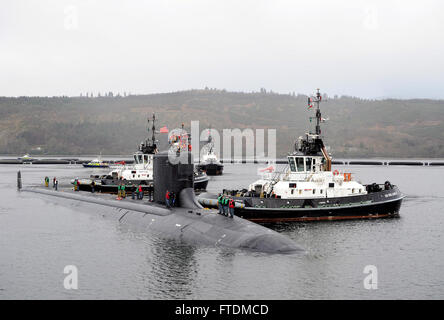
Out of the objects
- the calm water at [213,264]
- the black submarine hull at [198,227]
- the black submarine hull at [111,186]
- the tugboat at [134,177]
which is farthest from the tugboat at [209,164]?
the black submarine hull at [198,227]

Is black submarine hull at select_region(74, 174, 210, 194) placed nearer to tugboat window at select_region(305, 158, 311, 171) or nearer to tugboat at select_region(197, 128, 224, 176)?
tugboat window at select_region(305, 158, 311, 171)

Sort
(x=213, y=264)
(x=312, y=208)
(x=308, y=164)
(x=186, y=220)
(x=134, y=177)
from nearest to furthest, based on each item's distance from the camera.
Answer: (x=213, y=264) < (x=186, y=220) < (x=312, y=208) < (x=308, y=164) < (x=134, y=177)

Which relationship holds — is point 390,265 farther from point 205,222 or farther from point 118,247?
point 118,247

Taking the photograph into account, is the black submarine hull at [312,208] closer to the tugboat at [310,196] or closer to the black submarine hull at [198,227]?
the tugboat at [310,196]

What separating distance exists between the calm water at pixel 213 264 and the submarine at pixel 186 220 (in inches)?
21.1

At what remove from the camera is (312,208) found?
124ft

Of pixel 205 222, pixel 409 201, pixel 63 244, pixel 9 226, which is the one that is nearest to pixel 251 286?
pixel 205 222

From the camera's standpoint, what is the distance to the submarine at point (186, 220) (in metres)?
24.4

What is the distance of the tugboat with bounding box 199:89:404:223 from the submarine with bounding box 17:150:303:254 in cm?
732

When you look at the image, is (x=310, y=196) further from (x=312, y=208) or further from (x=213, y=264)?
(x=213, y=264)

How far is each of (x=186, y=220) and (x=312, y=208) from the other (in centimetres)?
1294

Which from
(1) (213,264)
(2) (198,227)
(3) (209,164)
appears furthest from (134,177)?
(3) (209,164)

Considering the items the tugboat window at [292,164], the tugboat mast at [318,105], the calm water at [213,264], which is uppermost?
the tugboat mast at [318,105]
